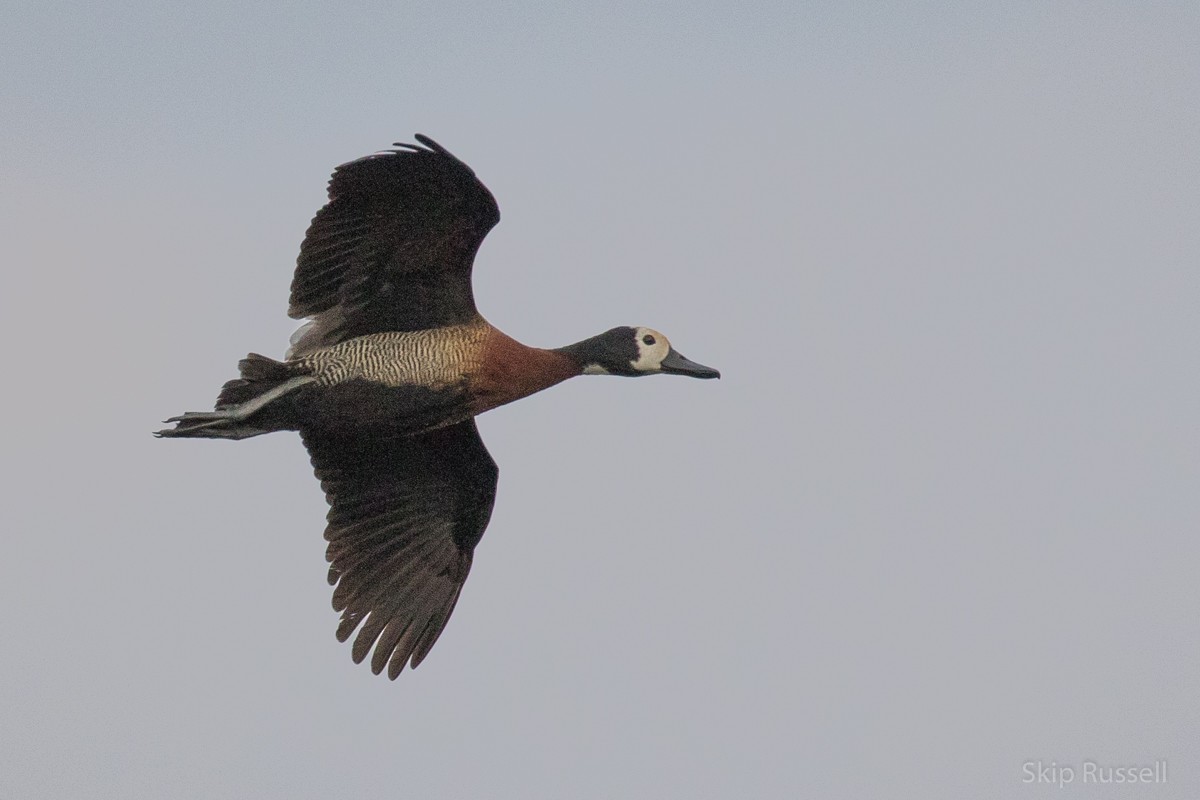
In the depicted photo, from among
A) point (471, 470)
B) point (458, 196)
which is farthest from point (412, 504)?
point (458, 196)

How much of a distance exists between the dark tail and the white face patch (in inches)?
101

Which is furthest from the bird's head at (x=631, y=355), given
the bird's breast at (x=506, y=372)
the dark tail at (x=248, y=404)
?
the dark tail at (x=248, y=404)

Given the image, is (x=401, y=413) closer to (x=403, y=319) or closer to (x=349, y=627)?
(x=403, y=319)

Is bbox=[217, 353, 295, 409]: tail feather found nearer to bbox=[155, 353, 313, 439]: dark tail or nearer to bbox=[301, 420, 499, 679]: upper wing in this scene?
bbox=[155, 353, 313, 439]: dark tail

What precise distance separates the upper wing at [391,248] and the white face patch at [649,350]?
140 centimetres

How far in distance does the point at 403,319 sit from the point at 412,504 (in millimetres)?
1734

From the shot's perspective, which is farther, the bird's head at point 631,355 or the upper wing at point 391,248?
the bird's head at point 631,355

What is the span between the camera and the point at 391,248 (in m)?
13.6

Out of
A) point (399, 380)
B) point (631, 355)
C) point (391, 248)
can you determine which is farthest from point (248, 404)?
point (631, 355)

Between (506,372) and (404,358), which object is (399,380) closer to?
(404,358)

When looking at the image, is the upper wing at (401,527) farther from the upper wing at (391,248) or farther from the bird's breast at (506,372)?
the upper wing at (391,248)

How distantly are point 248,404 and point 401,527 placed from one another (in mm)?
1951

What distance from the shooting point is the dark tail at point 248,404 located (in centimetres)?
1344

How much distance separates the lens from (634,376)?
14.7 metres
